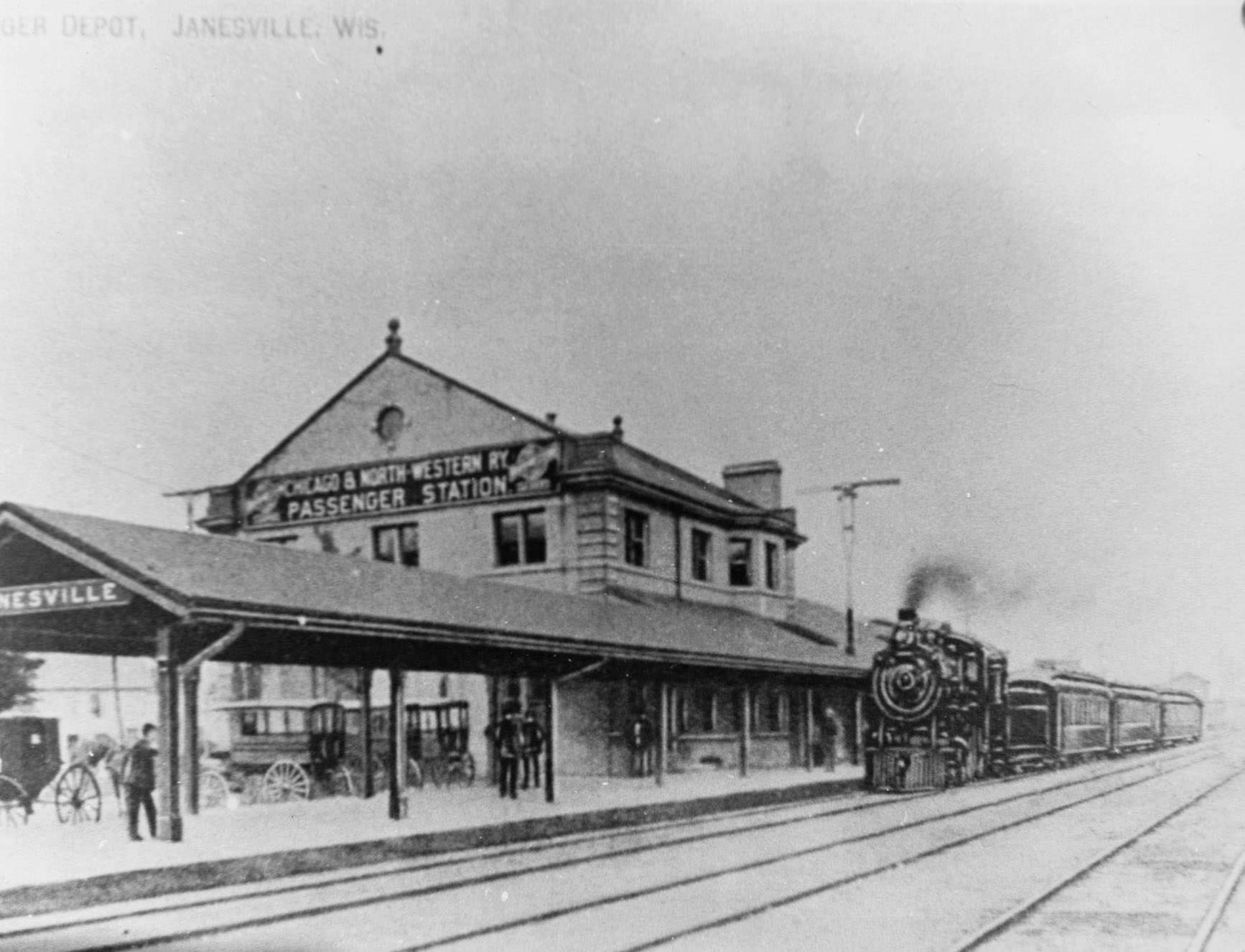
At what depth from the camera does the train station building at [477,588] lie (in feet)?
36.9

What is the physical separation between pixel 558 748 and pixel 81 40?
43.6 feet

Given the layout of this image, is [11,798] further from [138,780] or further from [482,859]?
[482,859]

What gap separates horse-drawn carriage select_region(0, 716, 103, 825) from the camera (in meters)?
12.9

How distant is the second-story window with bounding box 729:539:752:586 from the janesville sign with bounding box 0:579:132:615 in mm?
10812

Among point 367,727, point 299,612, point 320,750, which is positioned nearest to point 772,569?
point 367,727

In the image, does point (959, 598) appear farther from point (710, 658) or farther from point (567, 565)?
point (567, 565)

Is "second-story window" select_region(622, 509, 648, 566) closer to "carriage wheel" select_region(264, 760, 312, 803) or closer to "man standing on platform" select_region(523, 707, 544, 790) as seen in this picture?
"man standing on platform" select_region(523, 707, 544, 790)

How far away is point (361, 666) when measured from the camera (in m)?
13.6

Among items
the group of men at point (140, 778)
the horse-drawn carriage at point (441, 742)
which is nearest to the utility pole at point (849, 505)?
the group of men at point (140, 778)

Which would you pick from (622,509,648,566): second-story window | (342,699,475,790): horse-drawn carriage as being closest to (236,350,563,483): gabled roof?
(622,509,648,566): second-story window

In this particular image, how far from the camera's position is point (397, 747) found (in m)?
13.8

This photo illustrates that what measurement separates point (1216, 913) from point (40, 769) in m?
11.2

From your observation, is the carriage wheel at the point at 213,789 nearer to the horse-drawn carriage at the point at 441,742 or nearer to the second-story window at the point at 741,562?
the horse-drawn carriage at the point at 441,742

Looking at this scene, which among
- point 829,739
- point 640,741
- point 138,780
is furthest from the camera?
point 829,739
